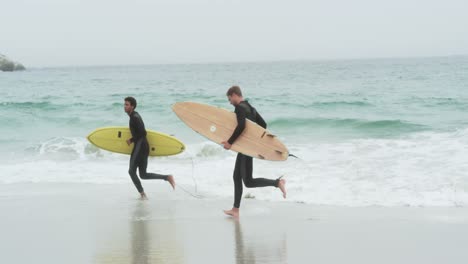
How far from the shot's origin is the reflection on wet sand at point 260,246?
4.93 meters

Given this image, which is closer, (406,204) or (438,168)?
(406,204)

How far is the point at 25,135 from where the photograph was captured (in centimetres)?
1672

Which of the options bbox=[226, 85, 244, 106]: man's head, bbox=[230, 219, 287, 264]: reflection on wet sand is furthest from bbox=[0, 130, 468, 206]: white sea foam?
bbox=[226, 85, 244, 106]: man's head

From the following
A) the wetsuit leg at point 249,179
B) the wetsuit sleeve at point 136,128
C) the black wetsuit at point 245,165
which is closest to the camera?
the black wetsuit at point 245,165

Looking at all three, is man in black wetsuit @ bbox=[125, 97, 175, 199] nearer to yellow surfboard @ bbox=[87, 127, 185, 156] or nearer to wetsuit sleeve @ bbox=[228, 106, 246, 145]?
yellow surfboard @ bbox=[87, 127, 185, 156]

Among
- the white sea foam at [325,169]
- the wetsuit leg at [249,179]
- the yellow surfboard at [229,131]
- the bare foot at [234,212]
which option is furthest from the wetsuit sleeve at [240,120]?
the white sea foam at [325,169]

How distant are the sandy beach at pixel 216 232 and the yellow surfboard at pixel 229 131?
0.79 metres

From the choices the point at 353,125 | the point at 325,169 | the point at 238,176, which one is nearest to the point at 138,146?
the point at 238,176

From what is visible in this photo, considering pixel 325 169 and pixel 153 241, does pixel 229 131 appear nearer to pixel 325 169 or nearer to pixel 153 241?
pixel 153 241

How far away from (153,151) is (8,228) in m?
2.63

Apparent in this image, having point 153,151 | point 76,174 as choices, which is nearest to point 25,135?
point 76,174

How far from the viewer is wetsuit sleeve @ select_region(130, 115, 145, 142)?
7.65 metres

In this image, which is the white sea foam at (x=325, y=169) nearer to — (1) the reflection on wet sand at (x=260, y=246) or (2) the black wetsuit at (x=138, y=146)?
(2) the black wetsuit at (x=138, y=146)

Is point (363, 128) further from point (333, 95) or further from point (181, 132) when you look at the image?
point (333, 95)
